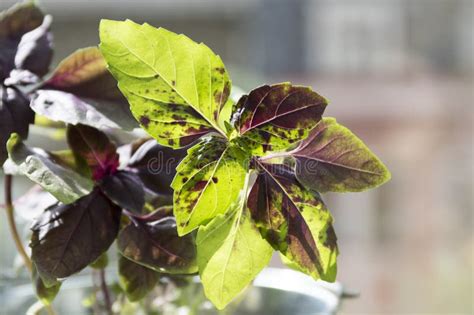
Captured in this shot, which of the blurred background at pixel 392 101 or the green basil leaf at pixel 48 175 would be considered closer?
the green basil leaf at pixel 48 175

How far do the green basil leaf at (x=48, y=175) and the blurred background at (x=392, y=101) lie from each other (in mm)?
2095

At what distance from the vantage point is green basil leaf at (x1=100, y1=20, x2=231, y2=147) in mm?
184

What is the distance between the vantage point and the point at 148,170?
25 centimetres

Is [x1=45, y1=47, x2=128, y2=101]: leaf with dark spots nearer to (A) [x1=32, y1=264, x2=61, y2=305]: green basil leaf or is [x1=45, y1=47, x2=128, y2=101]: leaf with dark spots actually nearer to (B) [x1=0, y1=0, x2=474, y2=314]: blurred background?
(A) [x1=32, y1=264, x2=61, y2=305]: green basil leaf

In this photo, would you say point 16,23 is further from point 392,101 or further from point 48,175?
point 392,101

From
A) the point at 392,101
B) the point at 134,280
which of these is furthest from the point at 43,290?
the point at 392,101

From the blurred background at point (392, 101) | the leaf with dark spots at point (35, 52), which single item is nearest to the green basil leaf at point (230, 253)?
the leaf with dark spots at point (35, 52)

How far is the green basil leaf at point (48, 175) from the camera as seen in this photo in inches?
7.4

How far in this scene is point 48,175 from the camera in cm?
19

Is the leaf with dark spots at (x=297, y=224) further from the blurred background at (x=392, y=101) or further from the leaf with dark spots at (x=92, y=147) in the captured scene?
the blurred background at (x=392, y=101)

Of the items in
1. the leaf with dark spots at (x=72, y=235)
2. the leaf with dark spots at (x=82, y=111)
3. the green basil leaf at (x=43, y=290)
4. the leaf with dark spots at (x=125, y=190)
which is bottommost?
the green basil leaf at (x=43, y=290)

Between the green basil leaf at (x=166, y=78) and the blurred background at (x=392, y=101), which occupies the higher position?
the green basil leaf at (x=166, y=78)

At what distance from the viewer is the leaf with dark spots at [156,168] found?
0.24 metres

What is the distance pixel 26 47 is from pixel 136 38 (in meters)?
0.10
